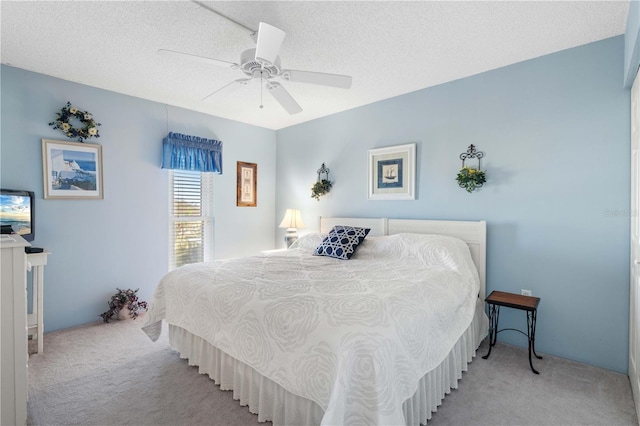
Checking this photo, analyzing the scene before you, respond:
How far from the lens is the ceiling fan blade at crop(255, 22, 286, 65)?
1.79 meters

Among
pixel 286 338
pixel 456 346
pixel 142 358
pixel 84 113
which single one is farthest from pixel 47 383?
pixel 456 346

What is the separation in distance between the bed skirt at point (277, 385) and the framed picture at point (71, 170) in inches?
76.4

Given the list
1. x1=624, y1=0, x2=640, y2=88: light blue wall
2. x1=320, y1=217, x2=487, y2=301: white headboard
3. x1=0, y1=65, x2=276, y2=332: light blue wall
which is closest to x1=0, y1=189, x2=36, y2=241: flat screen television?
x1=0, y1=65, x2=276, y2=332: light blue wall

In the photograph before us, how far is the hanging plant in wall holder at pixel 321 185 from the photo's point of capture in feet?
14.8

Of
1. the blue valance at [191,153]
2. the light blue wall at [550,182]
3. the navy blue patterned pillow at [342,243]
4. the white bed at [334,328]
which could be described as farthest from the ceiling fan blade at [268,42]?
the blue valance at [191,153]

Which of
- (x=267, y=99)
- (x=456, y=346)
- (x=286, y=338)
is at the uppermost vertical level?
(x=267, y=99)

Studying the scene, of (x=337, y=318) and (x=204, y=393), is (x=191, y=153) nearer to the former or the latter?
(x=204, y=393)

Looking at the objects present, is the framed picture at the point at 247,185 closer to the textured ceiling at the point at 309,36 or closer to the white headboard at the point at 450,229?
the textured ceiling at the point at 309,36

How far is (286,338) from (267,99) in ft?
9.90

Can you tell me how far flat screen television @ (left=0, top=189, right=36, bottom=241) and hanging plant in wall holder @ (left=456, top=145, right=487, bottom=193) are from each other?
4206mm

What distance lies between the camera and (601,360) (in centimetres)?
253

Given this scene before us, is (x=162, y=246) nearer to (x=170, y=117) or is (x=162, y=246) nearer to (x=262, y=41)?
(x=170, y=117)

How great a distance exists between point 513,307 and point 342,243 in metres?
1.61

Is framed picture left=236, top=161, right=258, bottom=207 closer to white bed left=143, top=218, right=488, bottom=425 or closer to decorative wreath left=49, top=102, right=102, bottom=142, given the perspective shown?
decorative wreath left=49, top=102, right=102, bottom=142
